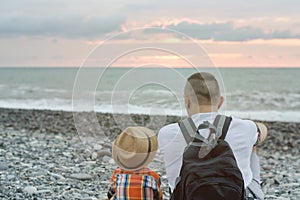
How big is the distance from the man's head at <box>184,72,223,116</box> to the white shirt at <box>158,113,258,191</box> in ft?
0.19

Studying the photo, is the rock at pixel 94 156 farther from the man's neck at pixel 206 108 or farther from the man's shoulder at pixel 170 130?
the man's neck at pixel 206 108

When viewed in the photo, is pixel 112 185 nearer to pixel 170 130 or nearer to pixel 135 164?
pixel 135 164

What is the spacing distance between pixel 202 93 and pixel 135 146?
1.87 feet

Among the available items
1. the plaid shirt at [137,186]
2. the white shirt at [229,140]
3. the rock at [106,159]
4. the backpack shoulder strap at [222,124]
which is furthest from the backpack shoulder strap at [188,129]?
the rock at [106,159]

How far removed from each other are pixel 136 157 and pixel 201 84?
669 mm

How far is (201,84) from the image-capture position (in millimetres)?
3484

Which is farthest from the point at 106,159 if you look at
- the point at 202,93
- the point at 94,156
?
the point at 202,93

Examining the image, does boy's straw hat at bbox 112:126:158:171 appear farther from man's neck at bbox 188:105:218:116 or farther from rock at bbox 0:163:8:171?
rock at bbox 0:163:8:171

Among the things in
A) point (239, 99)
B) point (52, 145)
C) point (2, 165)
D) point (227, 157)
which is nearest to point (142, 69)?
point (227, 157)

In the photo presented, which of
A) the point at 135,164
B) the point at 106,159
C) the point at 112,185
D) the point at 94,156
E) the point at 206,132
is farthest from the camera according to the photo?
the point at 94,156

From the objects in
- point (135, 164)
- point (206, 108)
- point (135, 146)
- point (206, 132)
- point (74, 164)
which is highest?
point (206, 108)

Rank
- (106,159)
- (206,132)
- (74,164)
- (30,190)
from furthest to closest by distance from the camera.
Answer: (106,159), (74,164), (30,190), (206,132)

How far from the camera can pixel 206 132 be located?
3.41 meters

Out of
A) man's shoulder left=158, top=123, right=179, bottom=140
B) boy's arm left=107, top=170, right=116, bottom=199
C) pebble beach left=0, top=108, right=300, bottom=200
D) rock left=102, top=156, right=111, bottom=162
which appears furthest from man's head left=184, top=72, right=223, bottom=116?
rock left=102, top=156, right=111, bottom=162
